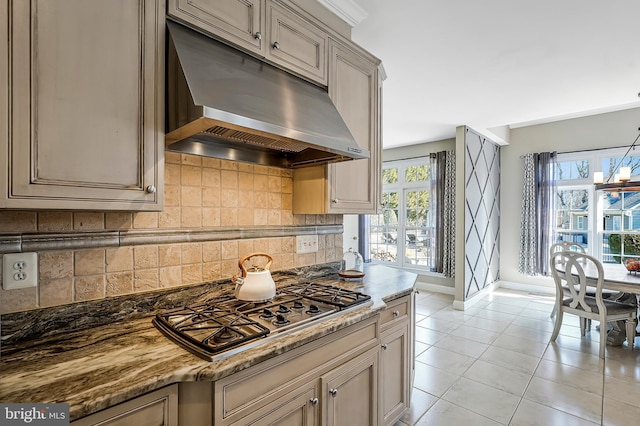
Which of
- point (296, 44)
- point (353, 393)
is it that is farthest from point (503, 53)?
point (353, 393)

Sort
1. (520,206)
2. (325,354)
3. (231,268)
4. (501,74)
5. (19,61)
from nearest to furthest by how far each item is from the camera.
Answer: (19,61) < (325,354) < (231,268) < (501,74) < (520,206)

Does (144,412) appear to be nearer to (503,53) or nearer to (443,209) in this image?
(503,53)

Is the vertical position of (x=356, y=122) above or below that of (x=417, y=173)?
below

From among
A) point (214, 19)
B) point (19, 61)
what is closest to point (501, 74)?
point (214, 19)

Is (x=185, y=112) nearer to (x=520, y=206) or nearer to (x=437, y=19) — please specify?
(x=437, y=19)

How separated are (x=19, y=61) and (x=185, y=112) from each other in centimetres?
46

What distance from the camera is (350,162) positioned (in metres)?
2.06

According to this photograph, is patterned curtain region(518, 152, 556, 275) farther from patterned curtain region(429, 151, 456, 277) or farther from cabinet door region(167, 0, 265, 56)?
cabinet door region(167, 0, 265, 56)

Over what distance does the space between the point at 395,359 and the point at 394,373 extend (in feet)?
0.28

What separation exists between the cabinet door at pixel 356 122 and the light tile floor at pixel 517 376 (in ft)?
5.12

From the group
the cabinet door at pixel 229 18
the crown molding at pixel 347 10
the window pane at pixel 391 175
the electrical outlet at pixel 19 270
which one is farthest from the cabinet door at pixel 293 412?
the window pane at pixel 391 175

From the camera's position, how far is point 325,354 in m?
1.34

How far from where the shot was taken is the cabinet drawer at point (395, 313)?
176 cm

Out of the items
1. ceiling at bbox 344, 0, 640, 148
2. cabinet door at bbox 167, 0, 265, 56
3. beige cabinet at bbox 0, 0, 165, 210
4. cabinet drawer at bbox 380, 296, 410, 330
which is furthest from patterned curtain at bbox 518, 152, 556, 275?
beige cabinet at bbox 0, 0, 165, 210
